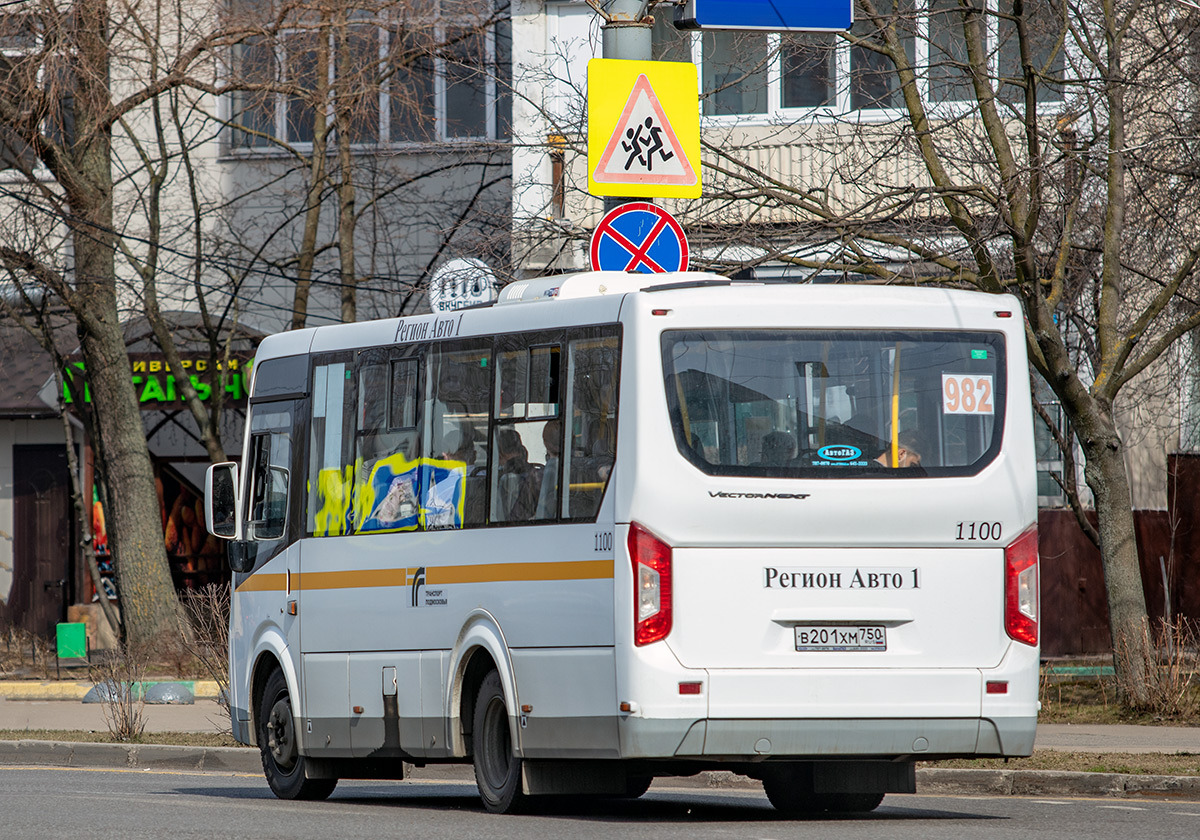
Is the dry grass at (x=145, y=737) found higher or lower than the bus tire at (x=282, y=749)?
lower

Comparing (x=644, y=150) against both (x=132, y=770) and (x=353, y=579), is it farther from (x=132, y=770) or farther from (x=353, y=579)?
(x=132, y=770)

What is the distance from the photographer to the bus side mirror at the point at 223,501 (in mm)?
13586

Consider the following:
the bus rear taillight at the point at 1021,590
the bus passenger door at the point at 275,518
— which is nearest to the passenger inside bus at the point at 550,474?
the bus rear taillight at the point at 1021,590

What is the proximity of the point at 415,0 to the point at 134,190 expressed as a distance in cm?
595

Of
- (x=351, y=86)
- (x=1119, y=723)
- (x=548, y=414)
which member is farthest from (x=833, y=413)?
(x=351, y=86)

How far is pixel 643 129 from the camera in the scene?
43.6 feet

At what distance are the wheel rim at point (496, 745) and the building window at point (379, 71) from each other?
36.3 feet

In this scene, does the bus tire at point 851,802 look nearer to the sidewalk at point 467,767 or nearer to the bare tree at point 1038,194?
the sidewalk at point 467,767

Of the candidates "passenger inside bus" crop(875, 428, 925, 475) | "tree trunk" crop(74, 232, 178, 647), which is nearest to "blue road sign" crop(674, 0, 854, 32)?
"passenger inside bus" crop(875, 428, 925, 475)

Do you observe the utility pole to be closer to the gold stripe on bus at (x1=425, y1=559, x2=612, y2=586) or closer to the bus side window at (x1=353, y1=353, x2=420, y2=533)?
the bus side window at (x1=353, y1=353, x2=420, y2=533)

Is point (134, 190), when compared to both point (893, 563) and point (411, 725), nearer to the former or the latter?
point (411, 725)

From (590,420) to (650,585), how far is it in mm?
1039


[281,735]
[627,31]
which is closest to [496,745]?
[281,735]

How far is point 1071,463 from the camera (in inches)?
807
